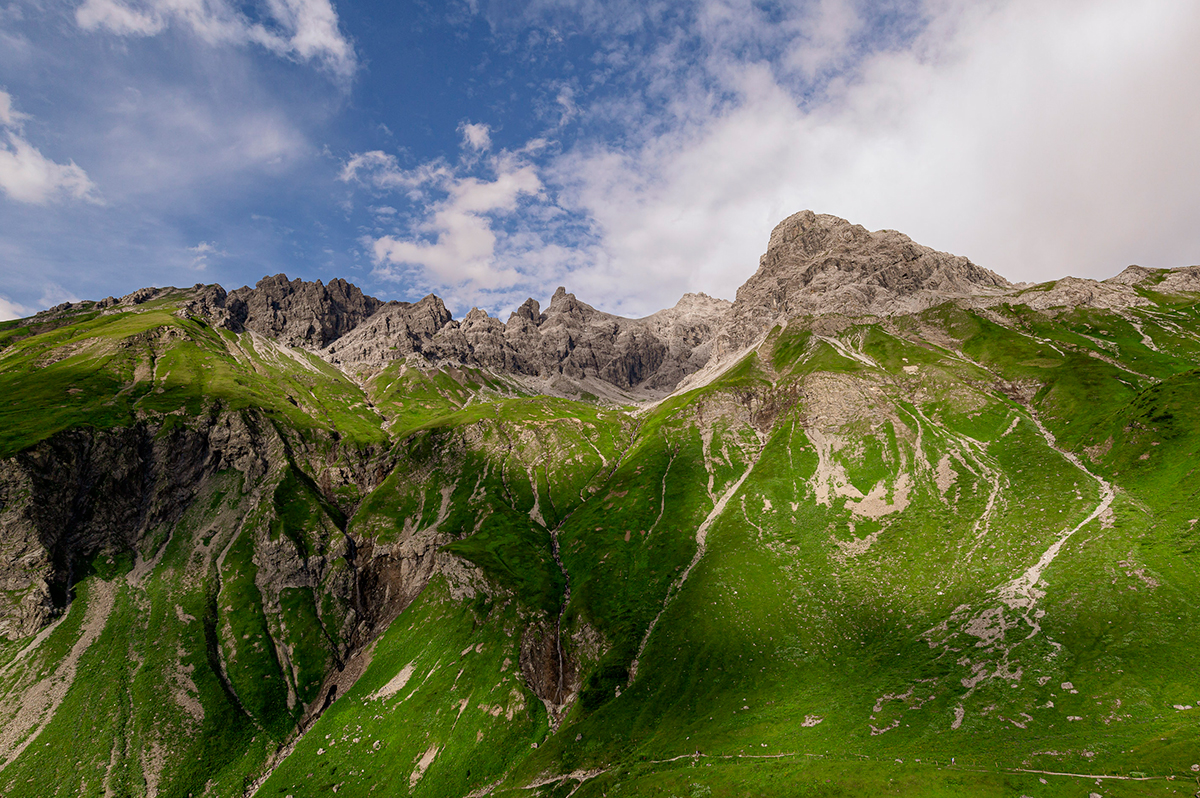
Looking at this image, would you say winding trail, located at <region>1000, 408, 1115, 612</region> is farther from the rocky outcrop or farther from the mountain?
the rocky outcrop

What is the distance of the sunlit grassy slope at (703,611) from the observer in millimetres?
62312

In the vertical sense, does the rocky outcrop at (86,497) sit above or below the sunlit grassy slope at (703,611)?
above

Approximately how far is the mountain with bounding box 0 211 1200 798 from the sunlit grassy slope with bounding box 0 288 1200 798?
24.7 inches

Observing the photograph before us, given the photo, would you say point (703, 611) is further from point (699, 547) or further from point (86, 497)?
point (86, 497)

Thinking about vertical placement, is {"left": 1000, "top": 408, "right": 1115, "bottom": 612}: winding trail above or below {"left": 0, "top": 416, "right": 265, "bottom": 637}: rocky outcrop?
below

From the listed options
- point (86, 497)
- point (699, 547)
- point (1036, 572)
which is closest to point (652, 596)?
point (699, 547)

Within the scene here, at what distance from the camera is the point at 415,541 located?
147 metres

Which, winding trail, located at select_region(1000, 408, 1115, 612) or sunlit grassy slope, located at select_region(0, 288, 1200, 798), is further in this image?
winding trail, located at select_region(1000, 408, 1115, 612)

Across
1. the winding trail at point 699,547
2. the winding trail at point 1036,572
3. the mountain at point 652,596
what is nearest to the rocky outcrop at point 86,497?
the mountain at point 652,596

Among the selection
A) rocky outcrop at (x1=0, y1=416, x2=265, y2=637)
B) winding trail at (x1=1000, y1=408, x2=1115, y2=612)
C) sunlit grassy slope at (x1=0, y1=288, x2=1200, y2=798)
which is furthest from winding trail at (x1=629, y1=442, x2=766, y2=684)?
rocky outcrop at (x1=0, y1=416, x2=265, y2=637)

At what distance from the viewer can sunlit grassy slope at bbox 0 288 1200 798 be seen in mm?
62312

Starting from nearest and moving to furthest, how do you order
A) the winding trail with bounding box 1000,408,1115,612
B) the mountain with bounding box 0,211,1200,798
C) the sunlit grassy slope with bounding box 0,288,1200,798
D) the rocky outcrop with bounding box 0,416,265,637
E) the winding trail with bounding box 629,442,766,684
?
1. the sunlit grassy slope with bounding box 0,288,1200,798
2. the mountain with bounding box 0,211,1200,798
3. the winding trail with bounding box 1000,408,1115,612
4. the winding trail with bounding box 629,442,766,684
5. the rocky outcrop with bounding box 0,416,265,637

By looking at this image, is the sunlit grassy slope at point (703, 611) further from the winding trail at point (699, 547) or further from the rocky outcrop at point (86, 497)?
the rocky outcrop at point (86, 497)

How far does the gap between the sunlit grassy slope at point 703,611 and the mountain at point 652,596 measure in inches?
Result: 24.7
